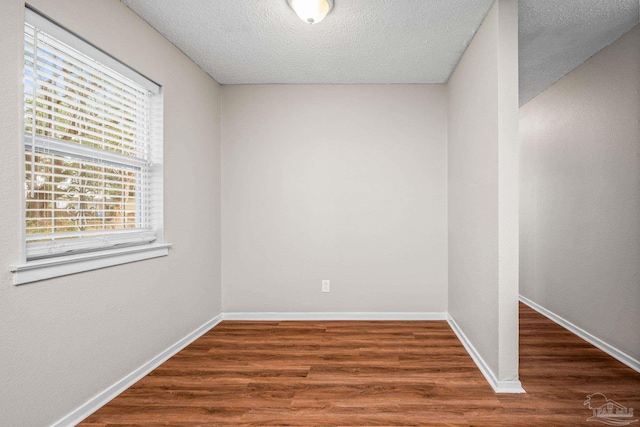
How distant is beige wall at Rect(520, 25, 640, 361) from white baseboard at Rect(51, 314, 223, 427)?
352cm

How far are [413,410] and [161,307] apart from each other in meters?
1.92

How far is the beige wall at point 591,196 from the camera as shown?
8.38ft

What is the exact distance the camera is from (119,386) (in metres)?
2.16

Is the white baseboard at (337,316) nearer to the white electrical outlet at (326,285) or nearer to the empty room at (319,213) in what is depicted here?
the empty room at (319,213)

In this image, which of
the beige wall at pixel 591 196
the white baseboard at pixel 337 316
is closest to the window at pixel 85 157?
the white baseboard at pixel 337 316

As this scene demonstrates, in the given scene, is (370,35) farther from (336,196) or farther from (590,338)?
(590,338)

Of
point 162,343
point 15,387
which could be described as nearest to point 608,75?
point 162,343

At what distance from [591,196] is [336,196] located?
2.31m

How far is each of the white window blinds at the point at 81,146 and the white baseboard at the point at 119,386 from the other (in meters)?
0.87

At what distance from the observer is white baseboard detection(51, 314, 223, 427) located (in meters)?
1.83

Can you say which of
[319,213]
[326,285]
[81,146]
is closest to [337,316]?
[326,285]

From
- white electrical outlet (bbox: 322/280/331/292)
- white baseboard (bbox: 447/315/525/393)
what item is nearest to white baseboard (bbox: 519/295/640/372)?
white baseboard (bbox: 447/315/525/393)

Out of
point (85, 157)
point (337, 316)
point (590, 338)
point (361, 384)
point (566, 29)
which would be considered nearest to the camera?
point (85, 157)

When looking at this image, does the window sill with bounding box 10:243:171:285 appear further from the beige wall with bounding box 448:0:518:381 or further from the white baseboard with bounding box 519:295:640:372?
the white baseboard with bounding box 519:295:640:372
